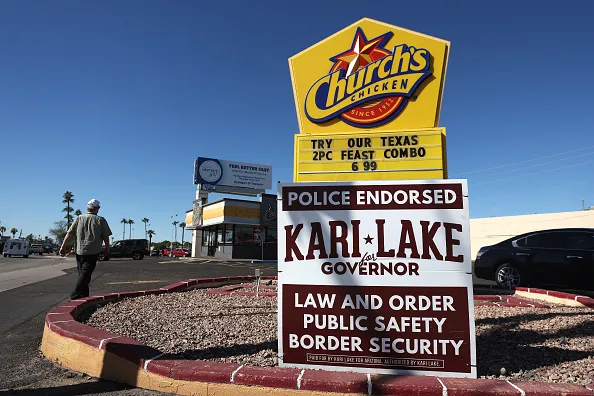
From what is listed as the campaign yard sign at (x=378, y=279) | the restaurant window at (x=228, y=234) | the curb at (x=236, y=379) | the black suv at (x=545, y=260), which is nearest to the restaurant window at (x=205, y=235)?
the restaurant window at (x=228, y=234)

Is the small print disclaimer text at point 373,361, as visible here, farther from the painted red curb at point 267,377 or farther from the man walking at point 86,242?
the man walking at point 86,242

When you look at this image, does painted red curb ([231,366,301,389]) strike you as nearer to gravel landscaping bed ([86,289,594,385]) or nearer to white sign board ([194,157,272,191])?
gravel landscaping bed ([86,289,594,385])

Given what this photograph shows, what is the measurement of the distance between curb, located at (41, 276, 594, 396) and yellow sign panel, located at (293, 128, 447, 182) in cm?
205

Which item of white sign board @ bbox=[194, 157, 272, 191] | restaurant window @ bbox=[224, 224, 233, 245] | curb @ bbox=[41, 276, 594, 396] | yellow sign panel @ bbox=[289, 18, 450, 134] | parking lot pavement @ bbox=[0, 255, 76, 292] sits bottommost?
parking lot pavement @ bbox=[0, 255, 76, 292]

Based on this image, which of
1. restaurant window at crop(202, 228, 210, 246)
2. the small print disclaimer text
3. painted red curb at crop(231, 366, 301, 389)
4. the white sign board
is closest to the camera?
painted red curb at crop(231, 366, 301, 389)

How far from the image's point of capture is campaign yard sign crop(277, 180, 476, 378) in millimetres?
2807

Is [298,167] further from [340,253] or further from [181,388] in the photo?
[181,388]

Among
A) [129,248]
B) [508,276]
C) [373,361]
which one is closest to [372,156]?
[373,361]

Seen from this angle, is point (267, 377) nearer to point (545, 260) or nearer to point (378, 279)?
point (378, 279)

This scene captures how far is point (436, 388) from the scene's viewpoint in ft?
7.75

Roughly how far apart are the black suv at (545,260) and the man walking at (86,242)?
8.20 meters

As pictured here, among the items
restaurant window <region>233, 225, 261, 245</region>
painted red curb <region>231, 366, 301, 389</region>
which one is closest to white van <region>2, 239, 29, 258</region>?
restaurant window <region>233, 225, 261, 245</region>

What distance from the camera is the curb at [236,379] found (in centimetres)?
237

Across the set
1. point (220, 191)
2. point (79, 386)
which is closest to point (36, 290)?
point (79, 386)
